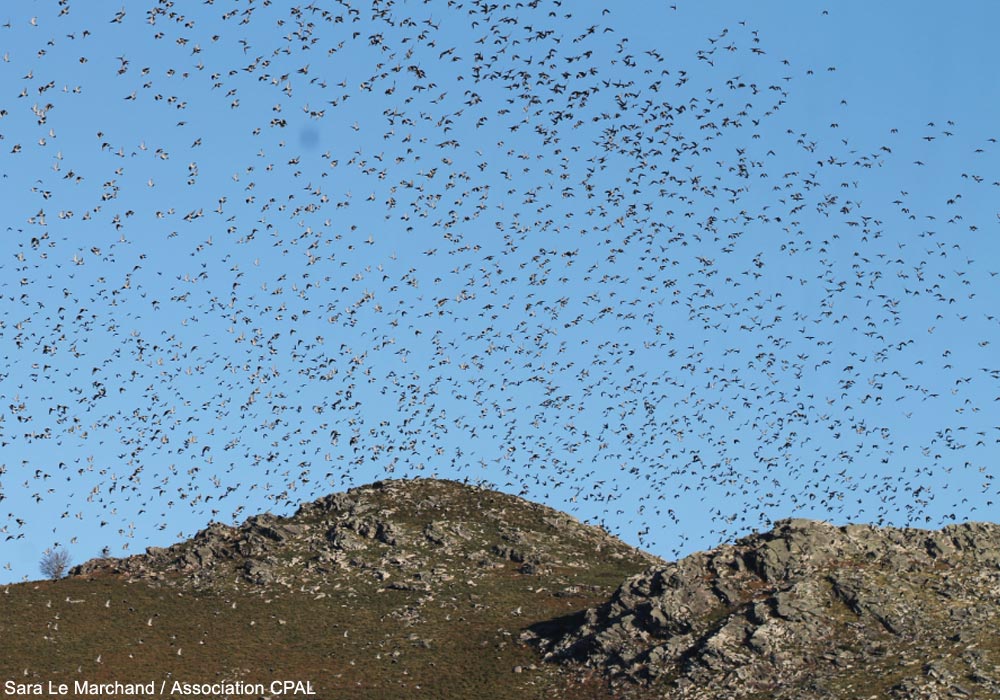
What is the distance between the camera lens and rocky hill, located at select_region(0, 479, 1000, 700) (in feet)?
288

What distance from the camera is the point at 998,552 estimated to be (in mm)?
100188

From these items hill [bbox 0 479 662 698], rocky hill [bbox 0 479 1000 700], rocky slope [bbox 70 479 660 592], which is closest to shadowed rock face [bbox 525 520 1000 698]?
rocky hill [bbox 0 479 1000 700]

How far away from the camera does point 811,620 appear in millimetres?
91062

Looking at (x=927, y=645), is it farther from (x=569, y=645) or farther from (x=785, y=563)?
(x=569, y=645)

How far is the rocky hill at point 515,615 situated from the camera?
8769cm

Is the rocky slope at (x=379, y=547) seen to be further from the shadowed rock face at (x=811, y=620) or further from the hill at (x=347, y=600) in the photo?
the shadowed rock face at (x=811, y=620)

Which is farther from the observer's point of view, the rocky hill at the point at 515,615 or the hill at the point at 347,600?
the hill at the point at 347,600

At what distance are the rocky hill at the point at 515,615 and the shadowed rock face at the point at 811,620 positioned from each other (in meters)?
0.16

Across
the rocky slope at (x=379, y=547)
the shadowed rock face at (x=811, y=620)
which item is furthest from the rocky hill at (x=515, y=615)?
the rocky slope at (x=379, y=547)

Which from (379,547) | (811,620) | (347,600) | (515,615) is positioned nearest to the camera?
(811,620)

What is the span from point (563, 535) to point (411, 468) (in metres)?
17.4

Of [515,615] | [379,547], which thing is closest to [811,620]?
[515,615]

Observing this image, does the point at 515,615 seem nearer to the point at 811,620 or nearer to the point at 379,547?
the point at 379,547

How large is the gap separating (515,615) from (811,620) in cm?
2615
